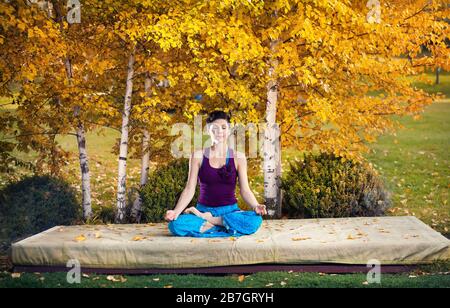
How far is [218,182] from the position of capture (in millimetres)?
7328

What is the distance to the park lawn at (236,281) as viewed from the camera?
620cm

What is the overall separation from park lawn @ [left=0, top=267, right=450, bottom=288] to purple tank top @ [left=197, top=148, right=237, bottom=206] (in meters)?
0.99

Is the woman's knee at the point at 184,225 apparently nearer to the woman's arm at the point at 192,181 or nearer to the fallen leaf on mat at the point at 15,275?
the woman's arm at the point at 192,181

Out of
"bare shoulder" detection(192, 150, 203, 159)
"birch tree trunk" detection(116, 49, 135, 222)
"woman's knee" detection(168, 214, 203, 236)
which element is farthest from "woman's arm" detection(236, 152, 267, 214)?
"birch tree trunk" detection(116, 49, 135, 222)

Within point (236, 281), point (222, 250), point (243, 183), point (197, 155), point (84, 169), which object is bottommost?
point (236, 281)

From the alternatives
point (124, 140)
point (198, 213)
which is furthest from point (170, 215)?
point (124, 140)

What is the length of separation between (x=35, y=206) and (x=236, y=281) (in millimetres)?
A: 4158

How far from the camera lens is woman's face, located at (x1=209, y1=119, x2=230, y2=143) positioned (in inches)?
285

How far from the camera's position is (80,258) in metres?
6.79

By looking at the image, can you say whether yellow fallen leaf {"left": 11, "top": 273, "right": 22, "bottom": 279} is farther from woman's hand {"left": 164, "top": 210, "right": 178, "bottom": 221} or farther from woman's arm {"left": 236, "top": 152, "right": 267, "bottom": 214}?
woman's arm {"left": 236, "top": 152, "right": 267, "bottom": 214}

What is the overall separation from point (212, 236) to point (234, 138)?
320 cm

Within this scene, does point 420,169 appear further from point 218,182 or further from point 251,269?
point 251,269
